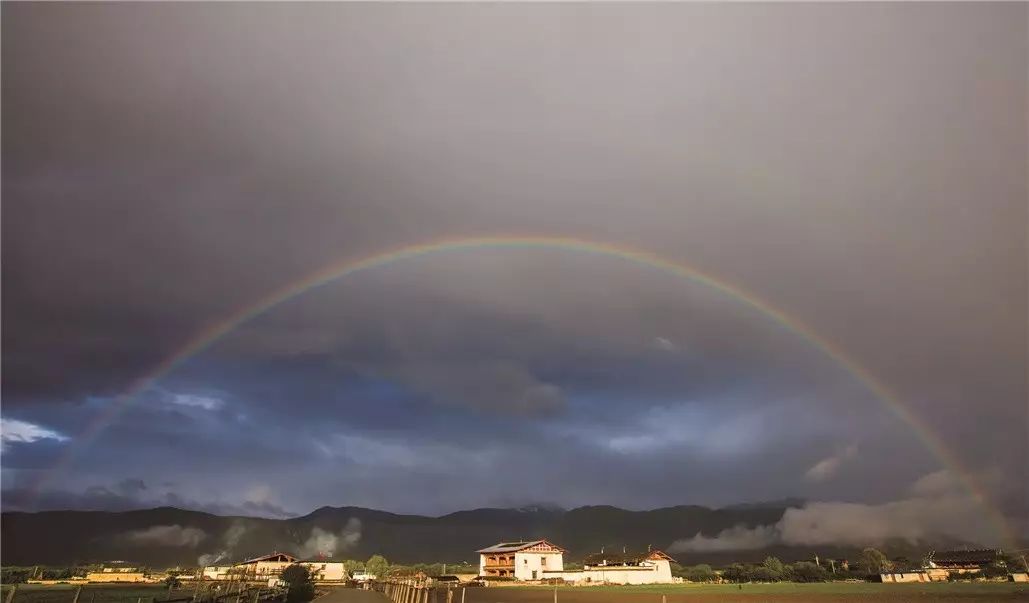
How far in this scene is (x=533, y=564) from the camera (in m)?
110

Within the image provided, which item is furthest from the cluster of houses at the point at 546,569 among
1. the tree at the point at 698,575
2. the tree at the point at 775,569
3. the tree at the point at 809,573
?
the tree at the point at 775,569

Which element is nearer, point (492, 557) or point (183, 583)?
point (183, 583)

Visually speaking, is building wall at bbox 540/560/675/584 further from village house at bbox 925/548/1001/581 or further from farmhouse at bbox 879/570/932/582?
village house at bbox 925/548/1001/581

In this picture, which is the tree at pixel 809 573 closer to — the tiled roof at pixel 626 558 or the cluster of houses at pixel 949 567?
the cluster of houses at pixel 949 567

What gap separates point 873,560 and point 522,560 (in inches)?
3666

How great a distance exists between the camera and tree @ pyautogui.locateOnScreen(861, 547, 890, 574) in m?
144

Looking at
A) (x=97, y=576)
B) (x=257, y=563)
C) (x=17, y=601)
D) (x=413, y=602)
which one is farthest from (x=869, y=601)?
(x=97, y=576)

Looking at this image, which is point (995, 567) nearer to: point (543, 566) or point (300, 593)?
point (543, 566)

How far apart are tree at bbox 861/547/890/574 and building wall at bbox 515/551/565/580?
247 feet

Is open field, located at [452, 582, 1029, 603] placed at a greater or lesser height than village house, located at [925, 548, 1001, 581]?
lesser

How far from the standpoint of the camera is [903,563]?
484 feet

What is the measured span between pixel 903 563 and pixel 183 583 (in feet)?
480

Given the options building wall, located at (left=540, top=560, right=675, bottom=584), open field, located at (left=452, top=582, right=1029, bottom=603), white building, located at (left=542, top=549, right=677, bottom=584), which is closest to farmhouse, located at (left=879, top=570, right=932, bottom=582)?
white building, located at (left=542, top=549, right=677, bottom=584)

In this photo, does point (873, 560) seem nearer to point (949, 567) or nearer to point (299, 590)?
point (949, 567)
